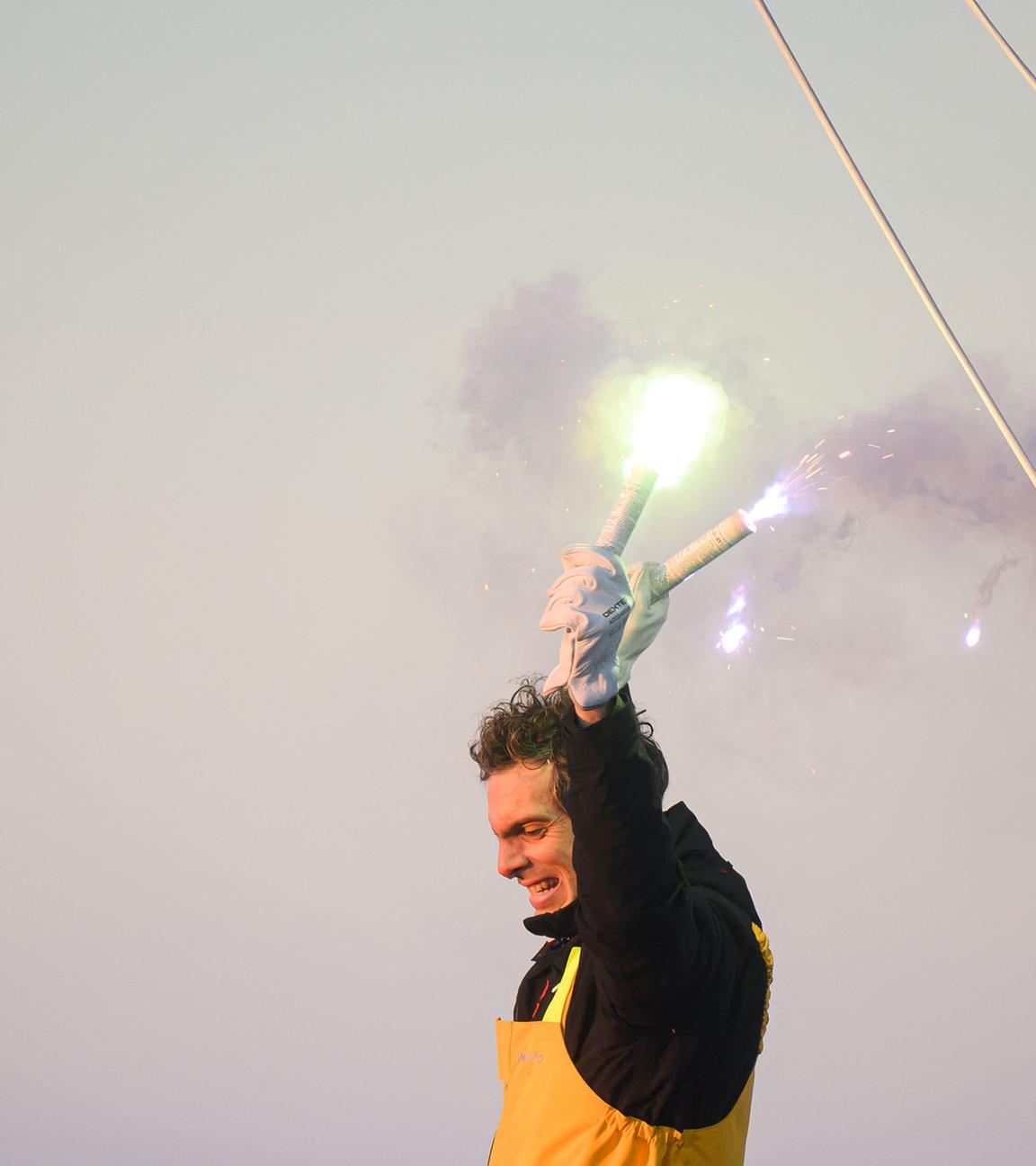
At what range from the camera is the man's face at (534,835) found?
147 inches

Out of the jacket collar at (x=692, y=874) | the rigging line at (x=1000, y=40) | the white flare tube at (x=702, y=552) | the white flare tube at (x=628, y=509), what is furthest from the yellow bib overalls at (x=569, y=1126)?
the rigging line at (x=1000, y=40)

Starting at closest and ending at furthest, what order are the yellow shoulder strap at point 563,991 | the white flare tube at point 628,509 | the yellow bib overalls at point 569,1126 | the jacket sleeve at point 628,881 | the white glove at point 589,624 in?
the jacket sleeve at point 628,881, the white glove at point 589,624, the yellow bib overalls at point 569,1126, the white flare tube at point 628,509, the yellow shoulder strap at point 563,991

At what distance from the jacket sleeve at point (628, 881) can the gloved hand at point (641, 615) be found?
371 mm

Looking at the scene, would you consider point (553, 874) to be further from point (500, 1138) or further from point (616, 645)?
point (616, 645)

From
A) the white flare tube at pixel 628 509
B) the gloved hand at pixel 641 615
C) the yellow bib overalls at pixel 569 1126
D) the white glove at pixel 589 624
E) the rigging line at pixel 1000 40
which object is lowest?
the yellow bib overalls at pixel 569 1126

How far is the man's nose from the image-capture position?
377cm

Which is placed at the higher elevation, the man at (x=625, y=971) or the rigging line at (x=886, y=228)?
the rigging line at (x=886, y=228)

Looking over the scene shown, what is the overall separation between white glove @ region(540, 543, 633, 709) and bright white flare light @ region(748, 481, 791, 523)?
77 centimetres

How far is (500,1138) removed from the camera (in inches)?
134

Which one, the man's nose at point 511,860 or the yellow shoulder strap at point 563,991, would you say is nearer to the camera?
the yellow shoulder strap at point 563,991

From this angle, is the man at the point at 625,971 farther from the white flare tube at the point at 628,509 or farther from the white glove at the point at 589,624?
the white flare tube at the point at 628,509

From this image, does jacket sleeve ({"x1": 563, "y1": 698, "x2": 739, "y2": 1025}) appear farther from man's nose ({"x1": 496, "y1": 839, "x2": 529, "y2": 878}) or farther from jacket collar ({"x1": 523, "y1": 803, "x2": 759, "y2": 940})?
man's nose ({"x1": 496, "y1": 839, "x2": 529, "y2": 878})

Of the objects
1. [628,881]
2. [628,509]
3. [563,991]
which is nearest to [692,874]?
[563,991]

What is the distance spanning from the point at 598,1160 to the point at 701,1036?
40 cm
